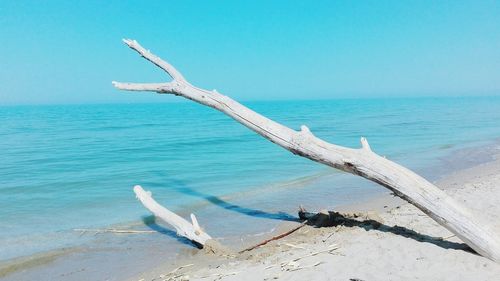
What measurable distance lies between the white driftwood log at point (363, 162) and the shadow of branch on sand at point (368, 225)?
0.32 m

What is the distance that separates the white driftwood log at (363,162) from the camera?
182 inches

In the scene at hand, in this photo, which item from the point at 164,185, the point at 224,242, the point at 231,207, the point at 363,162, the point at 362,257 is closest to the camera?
the point at 362,257

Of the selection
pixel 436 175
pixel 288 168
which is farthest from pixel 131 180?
pixel 436 175

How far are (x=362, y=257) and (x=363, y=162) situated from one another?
1.22 m

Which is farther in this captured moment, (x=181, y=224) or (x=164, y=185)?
(x=164, y=185)

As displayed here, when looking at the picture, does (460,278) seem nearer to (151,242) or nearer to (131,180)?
(151,242)

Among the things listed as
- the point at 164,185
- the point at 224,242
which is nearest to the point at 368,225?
the point at 224,242

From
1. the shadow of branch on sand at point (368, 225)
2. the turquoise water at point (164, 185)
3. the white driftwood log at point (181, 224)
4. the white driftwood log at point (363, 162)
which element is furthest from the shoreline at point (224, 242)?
the white driftwood log at point (363, 162)

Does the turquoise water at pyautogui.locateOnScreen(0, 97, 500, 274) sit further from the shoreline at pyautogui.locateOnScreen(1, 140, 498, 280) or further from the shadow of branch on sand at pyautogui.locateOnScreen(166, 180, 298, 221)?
the shoreline at pyautogui.locateOnScreen(1, 140, 498, 280)

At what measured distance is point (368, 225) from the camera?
6.26 meters

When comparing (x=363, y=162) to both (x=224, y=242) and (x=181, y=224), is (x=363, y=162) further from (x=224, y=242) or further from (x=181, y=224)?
(x=181, y=224)

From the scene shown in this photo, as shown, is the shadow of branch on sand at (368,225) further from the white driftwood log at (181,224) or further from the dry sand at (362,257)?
the white driftwood log at (181,224)

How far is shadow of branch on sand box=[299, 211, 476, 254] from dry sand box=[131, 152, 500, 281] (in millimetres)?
11

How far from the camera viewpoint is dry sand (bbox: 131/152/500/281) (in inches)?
172
